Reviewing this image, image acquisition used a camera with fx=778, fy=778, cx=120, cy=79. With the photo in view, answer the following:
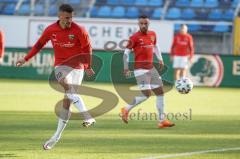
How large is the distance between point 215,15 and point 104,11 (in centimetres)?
561

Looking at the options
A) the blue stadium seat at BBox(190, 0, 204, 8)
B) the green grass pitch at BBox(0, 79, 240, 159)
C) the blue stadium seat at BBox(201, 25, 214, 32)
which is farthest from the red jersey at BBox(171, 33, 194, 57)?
the blue stadium seat at BBox(190, 0, 204, 8)

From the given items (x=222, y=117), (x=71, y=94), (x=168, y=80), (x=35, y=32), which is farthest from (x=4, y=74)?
(x=71, y=94)

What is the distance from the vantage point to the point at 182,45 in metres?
29.5

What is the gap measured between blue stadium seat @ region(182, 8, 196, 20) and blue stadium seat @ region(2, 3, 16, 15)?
855 centimetres

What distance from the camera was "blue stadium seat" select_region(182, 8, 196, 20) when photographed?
3803cm

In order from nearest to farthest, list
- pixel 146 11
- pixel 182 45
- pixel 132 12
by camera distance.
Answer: pixel 182 45, pixel 146 11, pixel 132 12

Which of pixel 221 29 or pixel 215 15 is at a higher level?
pixel 215 15

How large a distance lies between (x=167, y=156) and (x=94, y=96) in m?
12.7

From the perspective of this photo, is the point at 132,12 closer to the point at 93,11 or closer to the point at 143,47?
the point at 93,11

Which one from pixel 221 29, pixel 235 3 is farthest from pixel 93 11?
pixel 235 3

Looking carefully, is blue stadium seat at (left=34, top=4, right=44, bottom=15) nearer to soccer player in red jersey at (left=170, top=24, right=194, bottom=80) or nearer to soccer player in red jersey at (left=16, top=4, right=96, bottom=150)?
soccer player in red jersey at (left=170, top=24, right=194, bottom=80)

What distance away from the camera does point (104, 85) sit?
29328 mm

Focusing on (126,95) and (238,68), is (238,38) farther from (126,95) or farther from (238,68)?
(126,95)

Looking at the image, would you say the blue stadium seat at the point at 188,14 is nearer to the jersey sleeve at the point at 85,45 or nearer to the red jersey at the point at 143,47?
the red jersey at the point at 143,47
